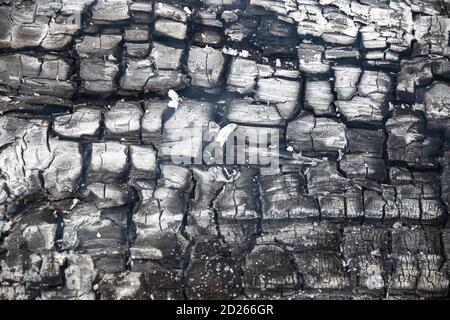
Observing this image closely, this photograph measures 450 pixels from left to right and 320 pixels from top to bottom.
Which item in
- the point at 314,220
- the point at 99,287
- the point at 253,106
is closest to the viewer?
the point at 99,287


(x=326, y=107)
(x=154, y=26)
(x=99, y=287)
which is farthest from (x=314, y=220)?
(x=154, y=26)

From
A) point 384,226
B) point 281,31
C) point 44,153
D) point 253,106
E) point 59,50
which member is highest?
point 281,31

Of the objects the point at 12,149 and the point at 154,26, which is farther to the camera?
the point at 154,26

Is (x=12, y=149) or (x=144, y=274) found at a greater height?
(x=12, y=149)

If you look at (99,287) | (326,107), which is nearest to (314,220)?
(326,107)

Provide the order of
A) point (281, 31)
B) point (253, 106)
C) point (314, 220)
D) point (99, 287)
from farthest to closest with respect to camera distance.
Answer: point (281, 31) < point (253, 106) < point (314, 220) < point (99, 287)

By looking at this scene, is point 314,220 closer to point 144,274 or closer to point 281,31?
point 144,274
